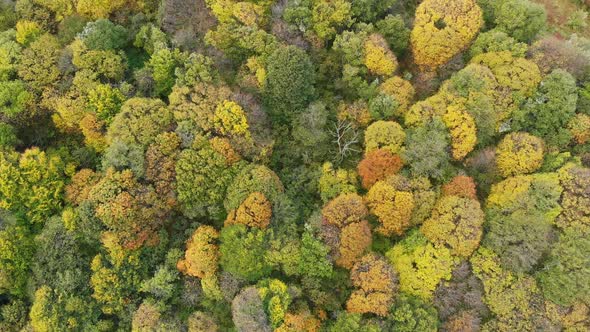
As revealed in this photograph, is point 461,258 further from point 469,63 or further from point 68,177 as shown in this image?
point 68,177

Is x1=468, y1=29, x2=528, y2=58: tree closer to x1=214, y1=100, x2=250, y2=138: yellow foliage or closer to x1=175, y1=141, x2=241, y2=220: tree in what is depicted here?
x1=214, y1=100, x2=250, y2=138: yellow foliage

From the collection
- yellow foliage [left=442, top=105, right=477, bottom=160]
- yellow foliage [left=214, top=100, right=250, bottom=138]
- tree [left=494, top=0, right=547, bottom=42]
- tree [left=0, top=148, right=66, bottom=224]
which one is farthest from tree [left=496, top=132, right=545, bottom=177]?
tree [left=0, top=148, right=66, bottom=224]

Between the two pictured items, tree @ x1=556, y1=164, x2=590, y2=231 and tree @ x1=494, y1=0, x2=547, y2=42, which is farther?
tree @ x1=494, y1=0, x2=547, y2=42

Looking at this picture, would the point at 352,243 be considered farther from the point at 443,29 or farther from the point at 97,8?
the point at 97,8

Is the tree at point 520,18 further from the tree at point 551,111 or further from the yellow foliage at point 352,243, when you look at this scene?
the yellow foliage at point 352,243

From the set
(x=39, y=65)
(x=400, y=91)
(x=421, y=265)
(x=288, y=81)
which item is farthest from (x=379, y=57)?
(x=39, y=65)

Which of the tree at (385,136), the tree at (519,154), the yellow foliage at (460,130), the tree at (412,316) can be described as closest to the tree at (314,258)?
the tree at (412,316)
